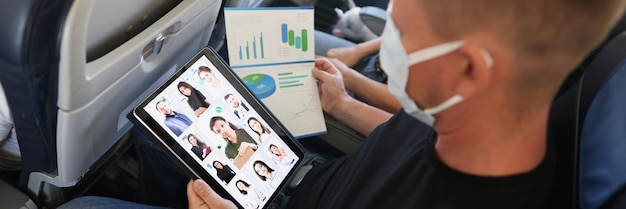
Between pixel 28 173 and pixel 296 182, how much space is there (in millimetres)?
515

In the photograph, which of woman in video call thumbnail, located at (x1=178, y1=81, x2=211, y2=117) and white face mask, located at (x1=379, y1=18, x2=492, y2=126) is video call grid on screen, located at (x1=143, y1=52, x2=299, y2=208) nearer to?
woman in video call thumbnail, located at (x1=178, y1=81, x2=211, y2=117)

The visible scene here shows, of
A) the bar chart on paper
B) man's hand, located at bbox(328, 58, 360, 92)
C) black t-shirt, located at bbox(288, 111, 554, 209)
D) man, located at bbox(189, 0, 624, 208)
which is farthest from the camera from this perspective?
man's hand, located at bbox(328, 58, 360, 92)

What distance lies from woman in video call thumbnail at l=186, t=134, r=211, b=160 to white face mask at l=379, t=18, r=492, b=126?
37cm

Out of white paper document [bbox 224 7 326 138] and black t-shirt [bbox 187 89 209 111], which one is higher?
black t-shirt [bbox 187 89 209 111]

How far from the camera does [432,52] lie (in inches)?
27.4

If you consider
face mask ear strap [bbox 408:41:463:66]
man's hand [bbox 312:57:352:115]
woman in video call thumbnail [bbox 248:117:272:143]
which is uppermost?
face mask ear strap [bbox 408:41:463:66]

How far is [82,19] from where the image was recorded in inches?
26.6

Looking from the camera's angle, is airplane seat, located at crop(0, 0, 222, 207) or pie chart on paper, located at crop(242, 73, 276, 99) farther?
pie chart on paper, located at crop(242, 73, 276, 99)

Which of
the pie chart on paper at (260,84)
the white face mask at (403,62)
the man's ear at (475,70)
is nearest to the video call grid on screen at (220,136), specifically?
the pie chart on paper at (260,84)

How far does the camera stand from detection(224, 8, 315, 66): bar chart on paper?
1.19 metres

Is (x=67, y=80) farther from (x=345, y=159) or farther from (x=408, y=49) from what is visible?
(x=345, y=159)

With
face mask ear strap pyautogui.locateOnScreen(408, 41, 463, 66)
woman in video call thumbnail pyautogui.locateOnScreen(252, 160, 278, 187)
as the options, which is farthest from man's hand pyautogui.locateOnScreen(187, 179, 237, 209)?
face mask ear strap pyautogui.locateOnScreen(408, 41, 463, 66)

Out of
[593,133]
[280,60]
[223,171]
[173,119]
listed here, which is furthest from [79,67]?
Answer: [593,133]

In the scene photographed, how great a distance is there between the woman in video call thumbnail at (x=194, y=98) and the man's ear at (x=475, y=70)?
0.50 m
